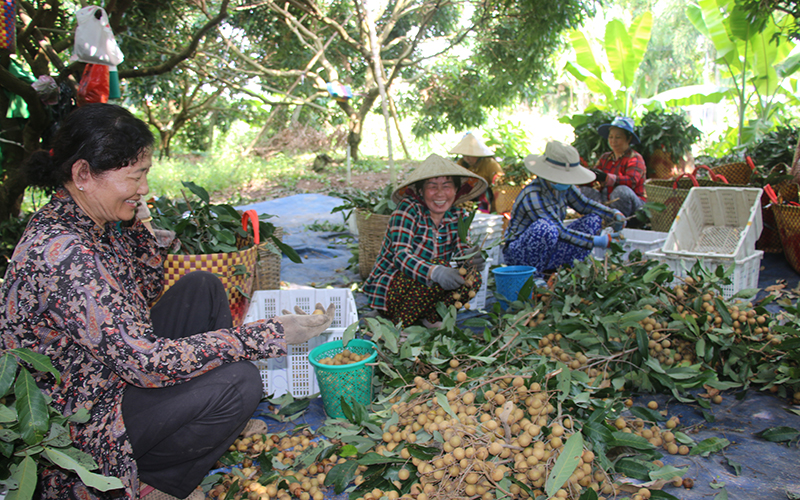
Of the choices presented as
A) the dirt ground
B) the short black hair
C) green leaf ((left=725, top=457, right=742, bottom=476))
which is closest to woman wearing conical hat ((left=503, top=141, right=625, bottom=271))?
green leaf ((left=725, top=457, right=742, bottom=476))

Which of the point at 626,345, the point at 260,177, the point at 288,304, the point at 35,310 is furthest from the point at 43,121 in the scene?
the point at 260,177

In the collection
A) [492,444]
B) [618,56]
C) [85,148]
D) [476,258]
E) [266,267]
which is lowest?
[492,444]

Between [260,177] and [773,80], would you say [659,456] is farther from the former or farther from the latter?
[260,177]

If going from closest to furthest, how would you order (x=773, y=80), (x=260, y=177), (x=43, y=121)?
(x=43, y=121)
(x=773, y=80)
(x=260, y=177)

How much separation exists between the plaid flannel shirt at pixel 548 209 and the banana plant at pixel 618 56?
4.26 metres

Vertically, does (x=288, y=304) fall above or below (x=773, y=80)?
below

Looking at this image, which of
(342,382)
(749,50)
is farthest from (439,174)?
(749,50)

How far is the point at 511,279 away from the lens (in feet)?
9.30

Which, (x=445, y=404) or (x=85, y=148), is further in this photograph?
(x=445, y=404)

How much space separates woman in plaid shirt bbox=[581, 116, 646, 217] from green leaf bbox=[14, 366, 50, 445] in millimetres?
3888

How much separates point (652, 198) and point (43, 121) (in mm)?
4386

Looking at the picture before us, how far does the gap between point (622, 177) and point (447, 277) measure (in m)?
2.55

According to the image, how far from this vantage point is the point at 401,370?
1835mm

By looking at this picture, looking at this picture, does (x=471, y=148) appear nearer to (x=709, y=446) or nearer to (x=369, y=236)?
(x=369, y=236)
